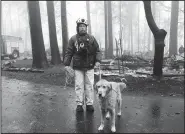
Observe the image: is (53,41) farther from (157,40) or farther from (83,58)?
(83,58)

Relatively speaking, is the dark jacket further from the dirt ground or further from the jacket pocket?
the dirt ground

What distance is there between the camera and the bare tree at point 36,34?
1378cm

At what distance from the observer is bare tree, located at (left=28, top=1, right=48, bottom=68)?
13781 millimetres

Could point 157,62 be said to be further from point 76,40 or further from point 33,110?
point 33,110

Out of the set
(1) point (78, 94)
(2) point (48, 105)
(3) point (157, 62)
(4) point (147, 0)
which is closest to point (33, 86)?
(2) point (48, 105)

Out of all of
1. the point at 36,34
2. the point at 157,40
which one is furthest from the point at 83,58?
the point at 36,34

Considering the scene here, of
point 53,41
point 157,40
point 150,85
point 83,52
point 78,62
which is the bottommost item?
point 150,85

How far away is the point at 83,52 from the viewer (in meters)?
5.48

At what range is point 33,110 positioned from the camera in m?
5.89

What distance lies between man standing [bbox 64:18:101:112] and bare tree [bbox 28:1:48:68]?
885 centimetres

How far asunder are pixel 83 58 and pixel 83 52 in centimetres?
16

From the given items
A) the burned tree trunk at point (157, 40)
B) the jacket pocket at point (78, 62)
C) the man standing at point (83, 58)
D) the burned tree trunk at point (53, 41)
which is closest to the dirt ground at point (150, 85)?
the burned tree trunk at point (157, 40)

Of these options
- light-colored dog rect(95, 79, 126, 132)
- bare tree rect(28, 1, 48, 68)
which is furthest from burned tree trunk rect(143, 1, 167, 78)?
bare tree rect(28, 1, 48, 68)

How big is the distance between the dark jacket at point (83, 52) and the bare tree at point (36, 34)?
8.88 metres
